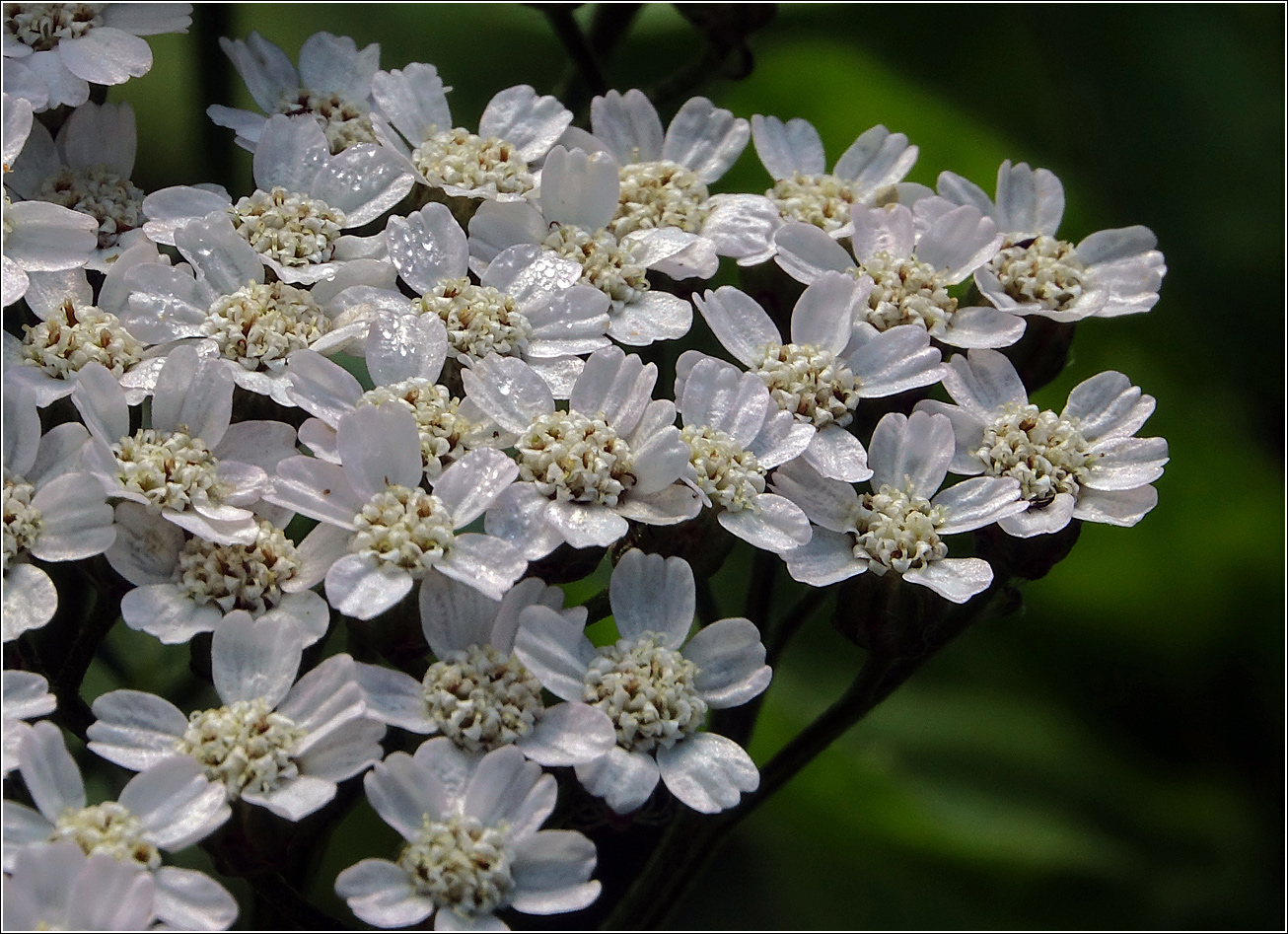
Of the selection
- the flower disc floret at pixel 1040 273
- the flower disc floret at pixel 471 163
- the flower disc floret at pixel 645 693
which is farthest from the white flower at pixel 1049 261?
the flower disc floret at pixel 645 693

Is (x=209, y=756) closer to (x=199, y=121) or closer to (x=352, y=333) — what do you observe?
(x=352, y=333)

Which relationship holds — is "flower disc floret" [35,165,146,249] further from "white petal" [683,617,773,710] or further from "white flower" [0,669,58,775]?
"white petal" [683,617,773,710]

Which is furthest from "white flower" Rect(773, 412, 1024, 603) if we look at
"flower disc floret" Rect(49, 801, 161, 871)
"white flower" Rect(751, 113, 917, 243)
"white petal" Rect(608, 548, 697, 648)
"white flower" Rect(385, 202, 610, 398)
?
"flower disc floret" Rect(49, 801, 161, 871)

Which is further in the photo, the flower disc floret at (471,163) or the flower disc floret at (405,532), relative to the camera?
the flower disc floret at (471,163)

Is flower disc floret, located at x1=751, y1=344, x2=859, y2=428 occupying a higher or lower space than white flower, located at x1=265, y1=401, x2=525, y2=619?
higher

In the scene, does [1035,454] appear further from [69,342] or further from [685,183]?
[69,342]

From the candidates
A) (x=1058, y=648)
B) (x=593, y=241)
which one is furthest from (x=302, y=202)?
(x=1058, y=648)

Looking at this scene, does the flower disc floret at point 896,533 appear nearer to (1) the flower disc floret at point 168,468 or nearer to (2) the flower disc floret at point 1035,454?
(2) the flower disc floret at point 1035,454
